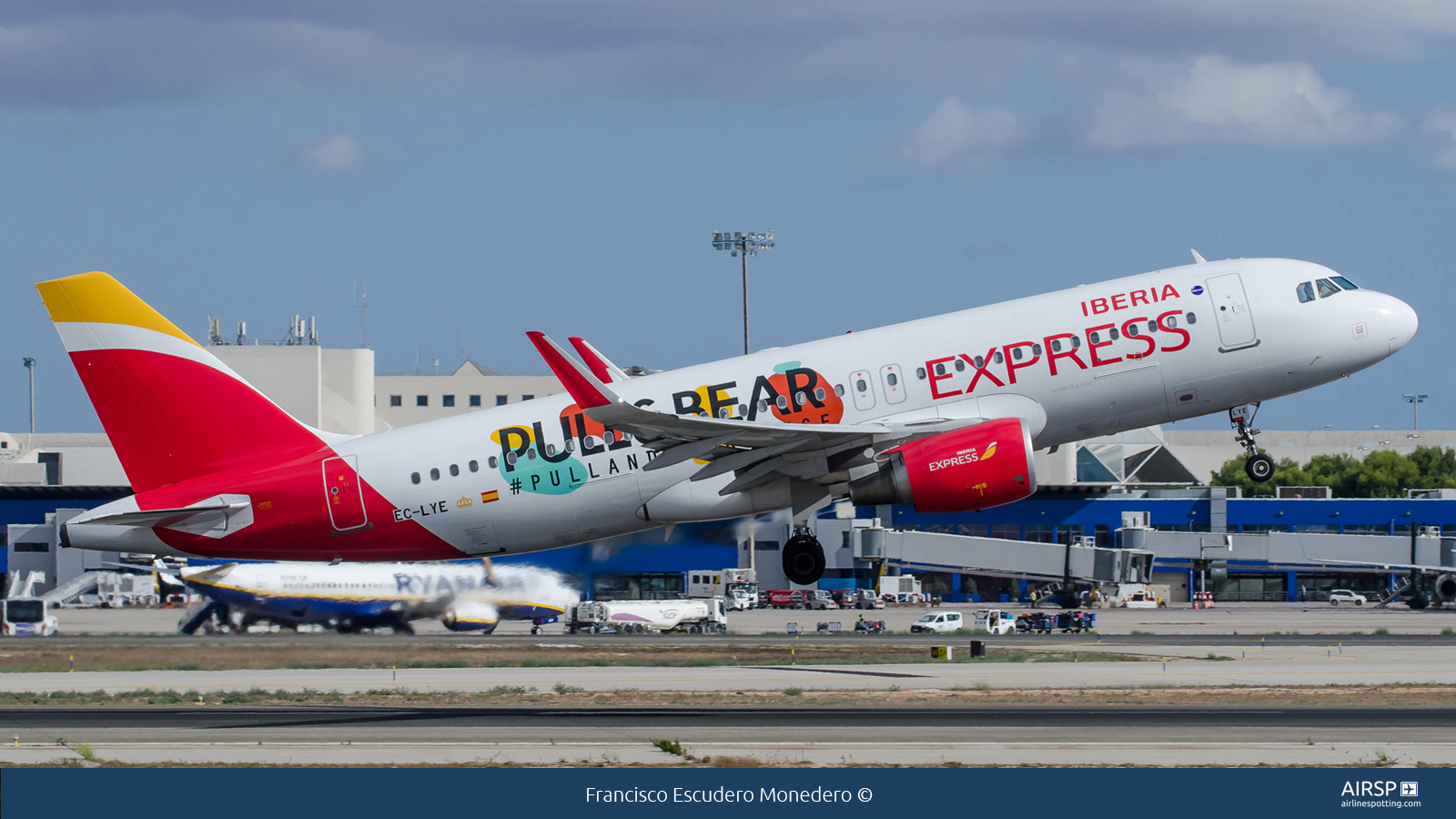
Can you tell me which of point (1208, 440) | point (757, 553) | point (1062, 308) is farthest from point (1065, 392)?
point (1208, 440)

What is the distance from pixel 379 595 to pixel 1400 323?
40.1 metres

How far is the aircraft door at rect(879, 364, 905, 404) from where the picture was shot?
30484 millimetres

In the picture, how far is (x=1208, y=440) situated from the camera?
18788 cm

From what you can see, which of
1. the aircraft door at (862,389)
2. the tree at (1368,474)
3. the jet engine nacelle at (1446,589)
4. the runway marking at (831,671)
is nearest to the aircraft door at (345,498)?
the aircraft door at (862,389)

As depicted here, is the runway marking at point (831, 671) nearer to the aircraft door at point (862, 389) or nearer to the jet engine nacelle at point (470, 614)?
the jet engine nacelle at point (470, 614)

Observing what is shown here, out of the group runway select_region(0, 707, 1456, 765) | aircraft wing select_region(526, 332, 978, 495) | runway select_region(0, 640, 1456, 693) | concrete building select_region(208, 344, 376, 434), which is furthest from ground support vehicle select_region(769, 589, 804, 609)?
aircraft wing select_region(526, 332, 978, 495)

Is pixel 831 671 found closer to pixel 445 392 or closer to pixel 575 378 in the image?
pixel 575 378

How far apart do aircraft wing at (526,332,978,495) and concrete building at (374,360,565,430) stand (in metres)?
101

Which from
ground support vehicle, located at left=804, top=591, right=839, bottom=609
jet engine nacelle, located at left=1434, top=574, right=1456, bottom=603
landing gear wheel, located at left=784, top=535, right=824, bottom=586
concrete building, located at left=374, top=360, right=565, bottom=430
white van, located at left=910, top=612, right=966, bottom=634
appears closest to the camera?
landing gear wheel, located at left=784, top=535, right=824, bottom=586

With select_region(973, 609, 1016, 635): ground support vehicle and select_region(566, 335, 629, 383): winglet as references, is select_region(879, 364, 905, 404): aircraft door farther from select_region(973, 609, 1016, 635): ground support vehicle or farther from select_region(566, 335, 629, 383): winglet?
select_region(973, 609, 1016, 635): ground support vehicle

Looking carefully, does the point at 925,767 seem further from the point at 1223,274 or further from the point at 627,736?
the point at 1223,274

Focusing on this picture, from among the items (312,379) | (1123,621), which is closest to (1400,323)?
(1123,621)

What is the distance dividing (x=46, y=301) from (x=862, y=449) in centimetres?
1910

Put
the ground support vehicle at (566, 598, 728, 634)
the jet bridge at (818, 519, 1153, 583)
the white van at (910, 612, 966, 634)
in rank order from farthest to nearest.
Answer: the jet bridge at (818, 519, 1153, 583) → the white van at (910, 612, 966, 634) → the ground support vehicle at (566, 598, 728, 634)
